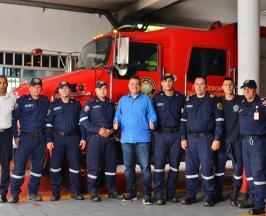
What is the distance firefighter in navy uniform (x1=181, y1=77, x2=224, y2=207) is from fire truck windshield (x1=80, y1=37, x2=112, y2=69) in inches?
68.5

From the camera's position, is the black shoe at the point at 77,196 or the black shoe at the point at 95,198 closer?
the black shoe at the point at 95,198

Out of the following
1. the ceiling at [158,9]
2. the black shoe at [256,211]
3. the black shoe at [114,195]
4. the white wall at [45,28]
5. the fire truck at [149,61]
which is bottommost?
the black shoe at [256,211]

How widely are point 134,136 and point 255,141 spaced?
5.35 ft

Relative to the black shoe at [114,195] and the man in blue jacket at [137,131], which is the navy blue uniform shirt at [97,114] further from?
the black shoe at [114,195]

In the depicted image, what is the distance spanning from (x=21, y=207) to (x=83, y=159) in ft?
4.30

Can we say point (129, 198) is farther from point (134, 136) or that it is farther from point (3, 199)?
point (3, 199)

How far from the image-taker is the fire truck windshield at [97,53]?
7.30 meters

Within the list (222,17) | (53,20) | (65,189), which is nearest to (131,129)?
(65,189)

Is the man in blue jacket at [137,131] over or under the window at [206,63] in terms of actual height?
under

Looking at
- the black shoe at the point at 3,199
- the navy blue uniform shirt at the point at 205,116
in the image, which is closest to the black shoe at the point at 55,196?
the black shoe at the point at 3,199

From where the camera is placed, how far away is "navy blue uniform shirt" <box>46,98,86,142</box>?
6.45 meters

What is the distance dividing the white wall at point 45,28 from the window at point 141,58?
7.67 meters

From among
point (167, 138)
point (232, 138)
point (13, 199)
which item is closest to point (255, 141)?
point (232, 138)

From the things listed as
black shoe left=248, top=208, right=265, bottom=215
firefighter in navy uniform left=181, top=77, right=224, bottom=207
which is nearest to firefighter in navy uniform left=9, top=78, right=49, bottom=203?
firefighter in navy uniform left=181, top=77, right=224, bottom=207
